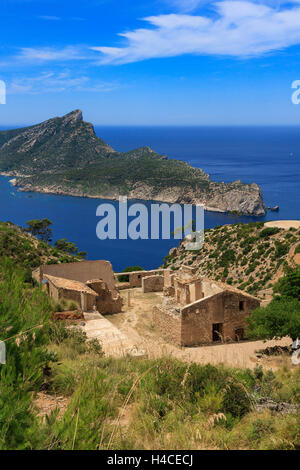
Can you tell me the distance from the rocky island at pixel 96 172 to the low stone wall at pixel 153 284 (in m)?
73.3

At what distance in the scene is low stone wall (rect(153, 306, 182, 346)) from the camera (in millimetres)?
16027

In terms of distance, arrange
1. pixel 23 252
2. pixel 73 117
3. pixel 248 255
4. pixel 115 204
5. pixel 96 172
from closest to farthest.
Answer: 1. pixel 248 255
2. pixel 23 252
3. pixel 115 204
4. pixel 96 172
5. pixel 73 117

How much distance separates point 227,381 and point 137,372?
1190 mm

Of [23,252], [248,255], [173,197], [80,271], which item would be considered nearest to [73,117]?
[173,197]

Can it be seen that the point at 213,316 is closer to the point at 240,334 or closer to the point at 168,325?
the point at 240,334

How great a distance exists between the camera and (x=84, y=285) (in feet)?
64.0

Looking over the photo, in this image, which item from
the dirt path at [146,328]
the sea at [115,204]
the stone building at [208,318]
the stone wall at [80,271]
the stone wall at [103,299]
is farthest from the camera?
the sea at [115,204]

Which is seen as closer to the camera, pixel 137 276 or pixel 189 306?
pixel 189 306

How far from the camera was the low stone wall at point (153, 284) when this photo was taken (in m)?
25.0

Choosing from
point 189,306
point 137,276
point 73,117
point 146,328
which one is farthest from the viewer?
point 73,117

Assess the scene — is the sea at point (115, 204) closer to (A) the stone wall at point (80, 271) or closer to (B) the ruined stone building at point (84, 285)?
(A) the stone wall at point (80, 271)
